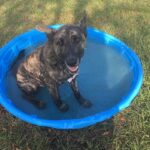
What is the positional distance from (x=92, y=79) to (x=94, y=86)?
16 centimetres

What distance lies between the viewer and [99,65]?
5.34 metres

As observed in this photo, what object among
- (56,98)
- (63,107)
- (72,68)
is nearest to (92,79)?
(63,107)

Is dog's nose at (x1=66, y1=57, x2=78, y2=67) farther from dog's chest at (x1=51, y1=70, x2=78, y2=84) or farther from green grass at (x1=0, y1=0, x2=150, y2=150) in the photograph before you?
green grass at (x1=0, y1=0, x2=150, y2=150)

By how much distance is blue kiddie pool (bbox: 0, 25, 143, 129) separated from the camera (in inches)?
180

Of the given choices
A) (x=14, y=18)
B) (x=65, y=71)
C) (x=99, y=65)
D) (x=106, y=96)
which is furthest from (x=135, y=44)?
(x=14, y=18)

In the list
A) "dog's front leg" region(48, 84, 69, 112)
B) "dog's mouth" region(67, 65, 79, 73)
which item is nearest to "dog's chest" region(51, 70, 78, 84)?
"dog's front leg" region(48, 84, 69, 112)

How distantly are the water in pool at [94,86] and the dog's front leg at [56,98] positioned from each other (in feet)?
0.34

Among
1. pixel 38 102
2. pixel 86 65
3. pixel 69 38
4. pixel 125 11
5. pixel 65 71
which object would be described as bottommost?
pixel 125 11

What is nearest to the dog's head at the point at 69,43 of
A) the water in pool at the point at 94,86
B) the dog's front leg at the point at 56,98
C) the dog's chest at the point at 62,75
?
the dog's chest at the point at 62,75

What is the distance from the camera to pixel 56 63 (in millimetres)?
3902

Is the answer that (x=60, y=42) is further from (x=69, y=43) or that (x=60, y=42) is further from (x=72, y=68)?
(x=72, y=68)

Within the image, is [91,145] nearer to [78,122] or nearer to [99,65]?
[78,122]

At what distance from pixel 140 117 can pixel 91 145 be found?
0.86m

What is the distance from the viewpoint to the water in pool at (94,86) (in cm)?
463
